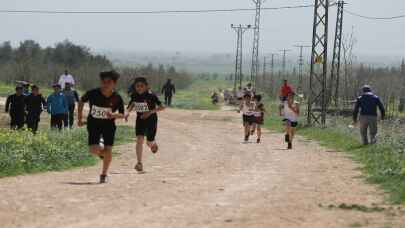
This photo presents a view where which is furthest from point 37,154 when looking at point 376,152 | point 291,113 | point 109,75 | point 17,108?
point 291,113

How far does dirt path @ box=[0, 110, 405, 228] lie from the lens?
9688 millimetres

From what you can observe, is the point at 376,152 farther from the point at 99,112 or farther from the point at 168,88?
the point at 168,88

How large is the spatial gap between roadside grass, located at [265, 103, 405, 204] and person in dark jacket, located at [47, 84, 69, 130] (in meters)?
7.57

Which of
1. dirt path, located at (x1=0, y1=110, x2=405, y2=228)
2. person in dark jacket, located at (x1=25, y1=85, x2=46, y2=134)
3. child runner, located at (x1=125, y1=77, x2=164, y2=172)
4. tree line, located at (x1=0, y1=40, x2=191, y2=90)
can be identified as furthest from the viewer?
tree line, located at (x1=0, y1=40, x2=191, y2=90)

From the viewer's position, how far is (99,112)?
12969 mm

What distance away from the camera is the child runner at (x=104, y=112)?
12945mm

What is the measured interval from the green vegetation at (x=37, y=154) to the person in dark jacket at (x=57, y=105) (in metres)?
4.22

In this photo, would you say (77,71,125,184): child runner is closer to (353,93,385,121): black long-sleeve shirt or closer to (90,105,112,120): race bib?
(90,105,112,120): race bib

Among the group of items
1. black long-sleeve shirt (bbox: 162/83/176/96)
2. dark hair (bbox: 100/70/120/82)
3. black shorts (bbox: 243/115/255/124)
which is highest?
dark hair (bbox: 100/70/120/82)

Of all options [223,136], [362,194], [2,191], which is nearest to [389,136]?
[223,136]

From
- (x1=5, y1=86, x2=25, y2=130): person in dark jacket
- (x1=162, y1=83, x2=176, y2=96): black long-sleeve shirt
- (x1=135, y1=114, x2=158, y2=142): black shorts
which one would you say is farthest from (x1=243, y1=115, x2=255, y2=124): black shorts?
(x1=162, y1=83, x2=176, y2=96): black long-sleeve shirt

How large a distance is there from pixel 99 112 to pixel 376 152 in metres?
9.16

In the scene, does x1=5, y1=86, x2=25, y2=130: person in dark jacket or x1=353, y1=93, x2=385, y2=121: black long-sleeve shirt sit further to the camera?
x1=353, y1=93, x2=385, y2=121: black long-sleeve shirt

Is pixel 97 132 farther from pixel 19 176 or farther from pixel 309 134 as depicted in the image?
pixel 309 134
